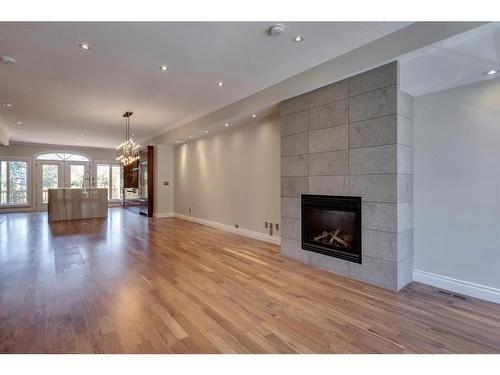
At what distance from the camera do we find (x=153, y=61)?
3.45 meters

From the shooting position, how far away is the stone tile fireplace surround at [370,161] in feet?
9.01

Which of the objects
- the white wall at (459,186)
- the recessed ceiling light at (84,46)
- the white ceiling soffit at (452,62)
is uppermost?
the recessed ceiling light at (84,46)

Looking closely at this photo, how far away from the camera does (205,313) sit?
7.37 feet

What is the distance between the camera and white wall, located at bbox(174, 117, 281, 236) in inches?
195

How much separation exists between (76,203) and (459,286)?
9617 mm

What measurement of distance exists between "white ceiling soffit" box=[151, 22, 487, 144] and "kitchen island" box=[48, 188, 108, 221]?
5.74 meters

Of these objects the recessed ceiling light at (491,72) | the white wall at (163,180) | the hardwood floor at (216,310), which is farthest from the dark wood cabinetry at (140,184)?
the recessed ceiling light at (491,72)

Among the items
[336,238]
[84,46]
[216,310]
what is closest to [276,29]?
[84,46]

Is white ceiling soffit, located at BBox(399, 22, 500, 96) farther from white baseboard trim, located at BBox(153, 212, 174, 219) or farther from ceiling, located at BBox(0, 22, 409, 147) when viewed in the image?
white baseboard trim, located at BBox(153, 212, 174, 219)

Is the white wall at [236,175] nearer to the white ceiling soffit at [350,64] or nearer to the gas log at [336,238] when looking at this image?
the white ceiling soffit at [350,64]

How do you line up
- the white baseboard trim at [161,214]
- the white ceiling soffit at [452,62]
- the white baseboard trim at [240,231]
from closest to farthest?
1. the white ceiling soffit at [452,62]
2. the white baseboard trim at [240,231]
3. the white baseboard trim at [161,214]

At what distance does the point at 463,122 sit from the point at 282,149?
223 centimetres

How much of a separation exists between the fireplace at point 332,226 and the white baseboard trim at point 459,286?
0.77m
